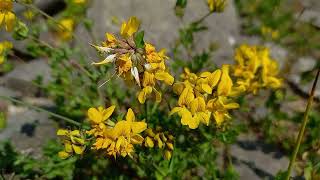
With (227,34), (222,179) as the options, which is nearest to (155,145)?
(222,179)

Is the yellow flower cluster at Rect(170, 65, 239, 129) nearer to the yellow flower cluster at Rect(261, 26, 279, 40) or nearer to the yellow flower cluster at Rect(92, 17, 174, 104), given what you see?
the yellow flower cluster at Rect(92, 17, 174, 104)

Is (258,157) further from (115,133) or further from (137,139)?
→ (115,133)

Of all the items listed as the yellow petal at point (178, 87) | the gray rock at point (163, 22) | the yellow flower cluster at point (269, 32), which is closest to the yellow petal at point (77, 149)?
the yellow petal at point (178, 87)

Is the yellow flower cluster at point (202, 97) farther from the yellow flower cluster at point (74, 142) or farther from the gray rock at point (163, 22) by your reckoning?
the gray rock at point (163, 22)

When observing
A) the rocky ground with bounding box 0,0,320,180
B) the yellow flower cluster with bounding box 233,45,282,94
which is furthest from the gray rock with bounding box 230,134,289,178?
the yellow flower cluster with bounding box 233,45,282,94

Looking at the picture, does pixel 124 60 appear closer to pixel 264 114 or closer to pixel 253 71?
pixel 253 71

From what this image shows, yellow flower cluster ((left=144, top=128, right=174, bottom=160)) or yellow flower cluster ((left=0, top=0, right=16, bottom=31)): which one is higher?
yellow flower cluster ((left=0, top=0, right=16, bottom=31))
